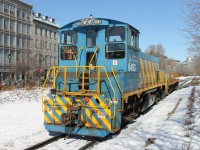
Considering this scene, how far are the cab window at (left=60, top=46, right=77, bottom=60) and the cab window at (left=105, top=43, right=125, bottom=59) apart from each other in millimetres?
1276

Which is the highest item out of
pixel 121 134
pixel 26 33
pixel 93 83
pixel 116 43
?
pixel 26 33

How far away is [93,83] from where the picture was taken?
890 cm

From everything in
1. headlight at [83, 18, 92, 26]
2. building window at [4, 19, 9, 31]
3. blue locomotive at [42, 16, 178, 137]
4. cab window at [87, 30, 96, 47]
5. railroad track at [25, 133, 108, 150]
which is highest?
building window at [4, 19, 9, 31]

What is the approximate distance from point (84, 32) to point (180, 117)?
5689 mm

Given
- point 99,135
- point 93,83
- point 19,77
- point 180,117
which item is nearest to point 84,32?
point 93,83

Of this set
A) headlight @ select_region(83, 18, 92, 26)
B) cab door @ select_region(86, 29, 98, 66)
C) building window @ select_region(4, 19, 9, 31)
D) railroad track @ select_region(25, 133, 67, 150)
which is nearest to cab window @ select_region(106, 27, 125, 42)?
cab door @ select_region(86, 29, 98, 66)

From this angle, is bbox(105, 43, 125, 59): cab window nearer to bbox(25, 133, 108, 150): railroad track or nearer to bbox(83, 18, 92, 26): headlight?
bbox(83, 18, 92, 26): headlight

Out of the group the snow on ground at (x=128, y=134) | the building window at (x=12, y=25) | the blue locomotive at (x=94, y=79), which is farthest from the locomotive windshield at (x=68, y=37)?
the building window at (x=12, y=25)

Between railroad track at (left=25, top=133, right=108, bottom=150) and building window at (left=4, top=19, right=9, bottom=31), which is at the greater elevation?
building window at (left=4, top=19, right=9, bottom=31)

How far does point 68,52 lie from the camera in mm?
10148

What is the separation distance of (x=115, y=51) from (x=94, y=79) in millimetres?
1409

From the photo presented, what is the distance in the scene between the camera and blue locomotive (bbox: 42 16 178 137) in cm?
843

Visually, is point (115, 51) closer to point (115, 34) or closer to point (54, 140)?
point (115, 34)

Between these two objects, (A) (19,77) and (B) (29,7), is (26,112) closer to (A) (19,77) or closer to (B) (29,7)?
(A) (19,77)
